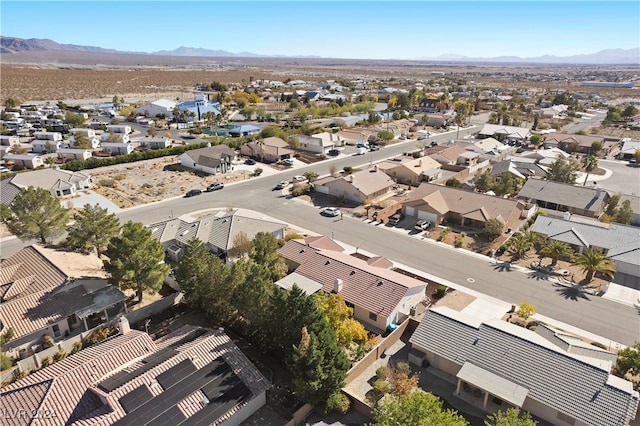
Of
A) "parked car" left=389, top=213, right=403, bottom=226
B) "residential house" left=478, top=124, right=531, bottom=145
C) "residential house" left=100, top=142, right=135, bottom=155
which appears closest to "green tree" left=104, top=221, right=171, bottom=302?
"parked car" left=389, top=213, right=403, bottom=226

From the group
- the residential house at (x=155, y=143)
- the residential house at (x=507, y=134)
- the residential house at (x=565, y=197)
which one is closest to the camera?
the residential house at (x=565, y=197)

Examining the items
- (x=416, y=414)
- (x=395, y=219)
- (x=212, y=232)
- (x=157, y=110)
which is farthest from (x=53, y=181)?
(x=157, y=110)

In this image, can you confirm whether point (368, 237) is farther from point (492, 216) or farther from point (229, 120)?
point (229, 120)

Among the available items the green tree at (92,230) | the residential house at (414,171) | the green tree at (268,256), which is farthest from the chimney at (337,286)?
the residential house at (414,171)

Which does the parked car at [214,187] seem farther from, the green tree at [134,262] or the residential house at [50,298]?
the green tree at [134,262]

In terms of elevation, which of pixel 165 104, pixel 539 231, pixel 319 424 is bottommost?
pixel 319 424

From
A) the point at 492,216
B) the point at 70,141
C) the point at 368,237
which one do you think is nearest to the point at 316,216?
the point at 368,237
